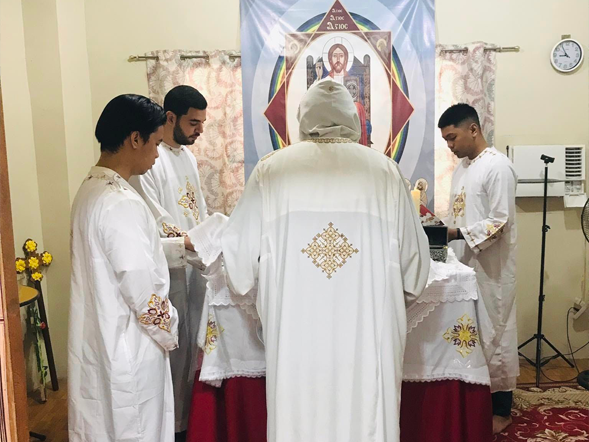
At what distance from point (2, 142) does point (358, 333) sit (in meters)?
1.26

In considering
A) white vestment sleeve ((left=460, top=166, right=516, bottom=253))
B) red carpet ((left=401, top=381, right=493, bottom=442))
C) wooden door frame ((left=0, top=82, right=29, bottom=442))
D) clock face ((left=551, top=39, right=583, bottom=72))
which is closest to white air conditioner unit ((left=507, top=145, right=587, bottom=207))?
clock face ((left=551, top=39, right=583, bottom=72))

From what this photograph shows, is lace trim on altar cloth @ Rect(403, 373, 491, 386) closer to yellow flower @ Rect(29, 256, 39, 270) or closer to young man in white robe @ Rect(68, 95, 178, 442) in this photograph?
young man in white robe @ Rect(68, 95, 178, 442)

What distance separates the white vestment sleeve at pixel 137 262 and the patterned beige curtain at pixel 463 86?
246 centimetres

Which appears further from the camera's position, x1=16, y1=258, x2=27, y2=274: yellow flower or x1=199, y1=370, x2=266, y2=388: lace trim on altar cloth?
x1=16, y1=258, x2=27, y2=274: yellow flower

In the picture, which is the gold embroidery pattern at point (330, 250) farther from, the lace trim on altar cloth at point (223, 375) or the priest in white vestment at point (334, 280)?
the lace trim on altar cloth at point (223, 375)

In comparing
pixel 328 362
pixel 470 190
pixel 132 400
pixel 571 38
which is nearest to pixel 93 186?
pixel 132 400

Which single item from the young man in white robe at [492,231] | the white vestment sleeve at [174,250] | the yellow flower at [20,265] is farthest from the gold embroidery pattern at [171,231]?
the young man in white robe at [492,231]

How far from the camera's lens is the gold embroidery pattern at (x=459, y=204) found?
310 cm

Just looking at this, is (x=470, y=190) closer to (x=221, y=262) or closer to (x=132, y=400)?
(x=221, y=262)

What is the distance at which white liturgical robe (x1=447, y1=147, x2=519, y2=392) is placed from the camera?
2.85 metres

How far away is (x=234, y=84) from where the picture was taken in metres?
3.75

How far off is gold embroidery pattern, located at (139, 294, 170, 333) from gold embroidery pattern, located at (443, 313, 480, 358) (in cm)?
110

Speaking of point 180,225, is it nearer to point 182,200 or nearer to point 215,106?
point 182,200

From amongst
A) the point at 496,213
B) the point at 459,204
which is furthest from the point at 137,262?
the point at 459,204
